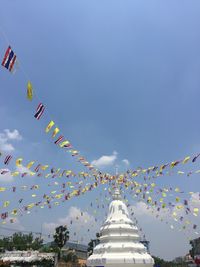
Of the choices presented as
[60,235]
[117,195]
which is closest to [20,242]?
[60,235]

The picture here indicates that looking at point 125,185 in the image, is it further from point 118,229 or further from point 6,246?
point 6,246

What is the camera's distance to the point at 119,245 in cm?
2398

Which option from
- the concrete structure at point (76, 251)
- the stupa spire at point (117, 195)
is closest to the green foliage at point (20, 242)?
the concrete structure at point (76, 251)

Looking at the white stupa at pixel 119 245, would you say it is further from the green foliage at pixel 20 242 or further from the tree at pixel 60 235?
the green foliage at pixel 20 242

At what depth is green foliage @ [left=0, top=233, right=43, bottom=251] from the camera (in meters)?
72.2

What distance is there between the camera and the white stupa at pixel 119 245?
74.9ft

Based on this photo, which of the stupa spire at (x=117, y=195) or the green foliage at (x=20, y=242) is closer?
the stupa spire at (x=117, y=195)

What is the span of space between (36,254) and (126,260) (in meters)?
33.4

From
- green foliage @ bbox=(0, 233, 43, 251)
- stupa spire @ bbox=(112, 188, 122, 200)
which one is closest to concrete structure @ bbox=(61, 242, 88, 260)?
Answer: green foliage @ bbox=(0, 233, 43, 251)

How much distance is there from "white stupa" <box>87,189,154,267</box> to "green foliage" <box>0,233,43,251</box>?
174 feet

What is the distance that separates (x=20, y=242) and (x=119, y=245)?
56.5 meters

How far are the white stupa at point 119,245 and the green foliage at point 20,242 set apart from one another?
5299 cm

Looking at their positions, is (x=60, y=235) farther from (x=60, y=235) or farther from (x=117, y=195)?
(x=117, y=195)

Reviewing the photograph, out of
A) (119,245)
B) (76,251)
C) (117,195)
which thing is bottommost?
(119,245)
